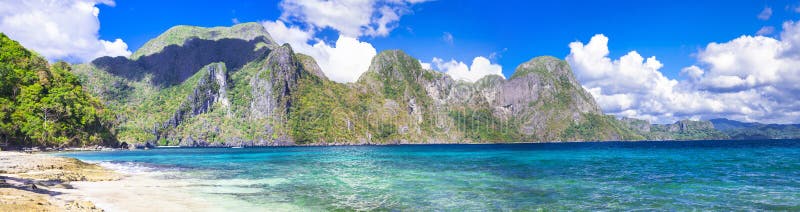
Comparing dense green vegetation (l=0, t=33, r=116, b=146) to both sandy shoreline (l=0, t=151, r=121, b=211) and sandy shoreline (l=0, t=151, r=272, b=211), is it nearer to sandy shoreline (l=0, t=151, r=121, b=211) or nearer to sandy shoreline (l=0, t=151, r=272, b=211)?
sandy shoreline (l=0, t=151, r=121, b=211)

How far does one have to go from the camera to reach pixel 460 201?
79.0ft

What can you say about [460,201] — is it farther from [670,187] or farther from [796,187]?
[796,187]

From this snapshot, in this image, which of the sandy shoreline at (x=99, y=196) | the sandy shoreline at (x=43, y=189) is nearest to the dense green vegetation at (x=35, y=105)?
the sandy shoreline at (x=43, y=189)

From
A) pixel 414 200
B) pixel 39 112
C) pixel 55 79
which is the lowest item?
pixel 414 200

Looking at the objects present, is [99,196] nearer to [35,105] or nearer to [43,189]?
[43,189]

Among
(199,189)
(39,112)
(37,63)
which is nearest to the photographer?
(199,189)

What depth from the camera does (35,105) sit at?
8331 cm

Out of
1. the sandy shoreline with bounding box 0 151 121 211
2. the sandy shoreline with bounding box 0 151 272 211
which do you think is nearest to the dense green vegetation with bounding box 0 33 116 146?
the sandy shoreline with bounding box 0 151 121 211

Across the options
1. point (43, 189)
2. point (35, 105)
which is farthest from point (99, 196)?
point (35, 105)

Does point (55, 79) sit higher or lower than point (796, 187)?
higher

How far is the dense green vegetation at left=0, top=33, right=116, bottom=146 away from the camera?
7925cm

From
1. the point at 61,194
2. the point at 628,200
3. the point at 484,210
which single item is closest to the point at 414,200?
the point at 484,210

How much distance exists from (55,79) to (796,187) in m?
138

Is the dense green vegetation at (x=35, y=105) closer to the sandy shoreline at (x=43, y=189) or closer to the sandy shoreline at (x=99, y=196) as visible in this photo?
the sandy shoreline at (x=43, y=189)
